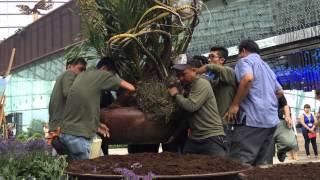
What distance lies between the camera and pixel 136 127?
3.78m

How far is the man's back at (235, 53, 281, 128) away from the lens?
187 inches

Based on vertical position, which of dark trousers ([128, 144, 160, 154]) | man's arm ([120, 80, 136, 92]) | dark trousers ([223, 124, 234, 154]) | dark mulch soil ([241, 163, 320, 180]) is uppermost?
man's arm ([120, 80, 136, 92])

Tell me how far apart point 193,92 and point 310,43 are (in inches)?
572

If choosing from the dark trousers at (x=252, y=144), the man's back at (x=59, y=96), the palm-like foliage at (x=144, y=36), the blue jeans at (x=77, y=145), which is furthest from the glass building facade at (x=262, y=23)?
the palm-like foliage at (x=144, y=36)

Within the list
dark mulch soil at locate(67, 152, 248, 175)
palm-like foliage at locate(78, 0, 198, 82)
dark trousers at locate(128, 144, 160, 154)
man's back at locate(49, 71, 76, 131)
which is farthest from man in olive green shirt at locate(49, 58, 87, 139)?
dark mulch soil at locate(67, 152, 248, 175)

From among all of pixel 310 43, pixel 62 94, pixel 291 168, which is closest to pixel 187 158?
pixel 291 168

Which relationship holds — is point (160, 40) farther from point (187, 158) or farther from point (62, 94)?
point (62, 94)

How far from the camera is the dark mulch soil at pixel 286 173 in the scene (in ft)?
9.49

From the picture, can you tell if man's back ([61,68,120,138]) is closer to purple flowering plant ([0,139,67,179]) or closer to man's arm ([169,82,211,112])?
man's arm ([169,82,211,112])

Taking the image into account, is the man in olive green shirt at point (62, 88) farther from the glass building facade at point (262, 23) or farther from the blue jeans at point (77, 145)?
the glass building facade at point (262, 23)

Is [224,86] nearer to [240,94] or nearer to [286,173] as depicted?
[240,94]

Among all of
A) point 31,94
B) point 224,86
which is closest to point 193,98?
point 224,86

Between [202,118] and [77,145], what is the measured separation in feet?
3.81

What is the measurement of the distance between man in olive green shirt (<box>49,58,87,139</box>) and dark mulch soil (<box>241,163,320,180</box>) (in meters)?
2.17
